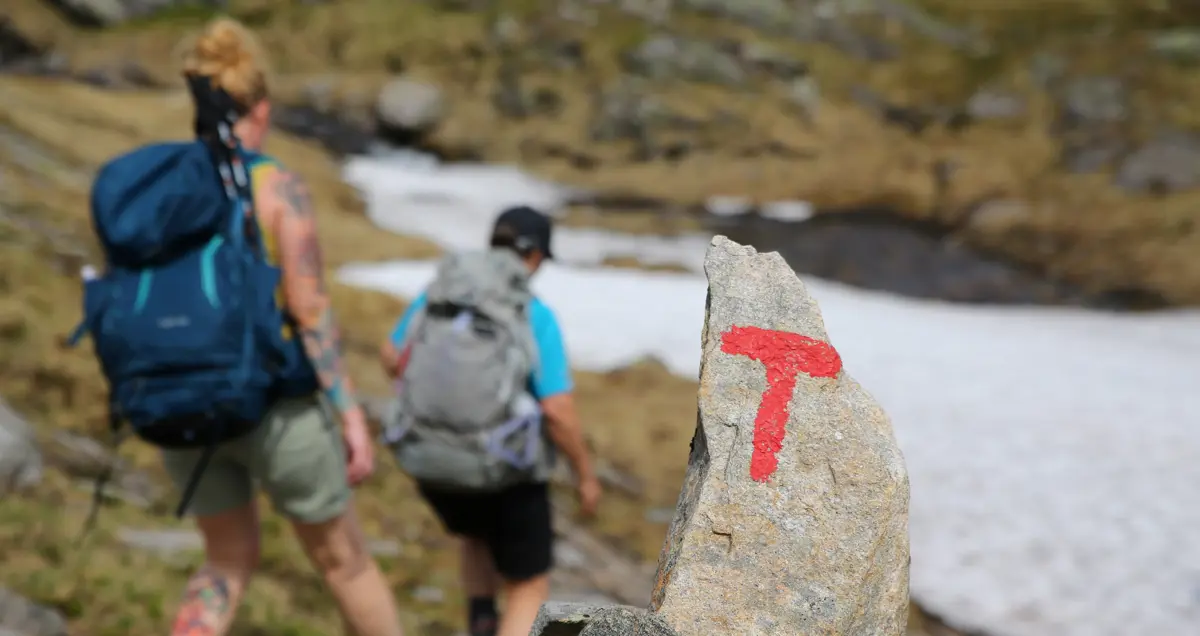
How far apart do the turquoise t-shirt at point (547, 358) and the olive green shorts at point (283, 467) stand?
75 centimetres

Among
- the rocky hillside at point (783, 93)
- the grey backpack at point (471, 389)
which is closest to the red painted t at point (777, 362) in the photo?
the grey backpack at point (471, 389)

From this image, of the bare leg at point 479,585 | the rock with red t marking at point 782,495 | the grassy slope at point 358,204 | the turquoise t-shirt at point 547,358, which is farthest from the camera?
the grassy slope at point 358,204

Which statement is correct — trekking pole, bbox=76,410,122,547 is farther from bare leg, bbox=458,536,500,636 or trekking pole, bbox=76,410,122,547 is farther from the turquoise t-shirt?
bare leg, bbox=458,536,500,636

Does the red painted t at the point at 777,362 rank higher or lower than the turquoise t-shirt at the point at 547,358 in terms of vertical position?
higher

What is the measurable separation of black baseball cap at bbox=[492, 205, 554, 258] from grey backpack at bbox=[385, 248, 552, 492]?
32 cm

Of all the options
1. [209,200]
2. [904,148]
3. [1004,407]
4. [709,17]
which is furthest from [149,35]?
[209,200]

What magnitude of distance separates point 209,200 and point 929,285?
18224 mm

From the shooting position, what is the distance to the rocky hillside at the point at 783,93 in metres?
23.0

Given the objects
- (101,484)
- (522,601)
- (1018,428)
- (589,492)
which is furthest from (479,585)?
(1018,428)

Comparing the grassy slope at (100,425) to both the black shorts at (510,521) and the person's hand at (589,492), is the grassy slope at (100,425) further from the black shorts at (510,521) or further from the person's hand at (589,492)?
the person's hand at (589,492)

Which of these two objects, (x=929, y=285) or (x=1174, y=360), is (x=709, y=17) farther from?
(x=1174, y=360)

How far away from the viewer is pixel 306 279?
11.8 ft

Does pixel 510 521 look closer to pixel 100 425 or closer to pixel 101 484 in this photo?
pixel 101 484

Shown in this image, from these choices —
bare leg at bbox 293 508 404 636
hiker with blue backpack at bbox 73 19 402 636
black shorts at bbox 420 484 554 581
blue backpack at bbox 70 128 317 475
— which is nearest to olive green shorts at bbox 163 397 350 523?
hiker with blue backpack at bbox 73 19 402 636
